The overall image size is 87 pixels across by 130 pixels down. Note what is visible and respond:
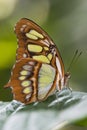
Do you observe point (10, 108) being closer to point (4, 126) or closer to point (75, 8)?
point (4, 126)

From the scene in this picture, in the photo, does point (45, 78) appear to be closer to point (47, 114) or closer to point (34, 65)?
point (34, 65)

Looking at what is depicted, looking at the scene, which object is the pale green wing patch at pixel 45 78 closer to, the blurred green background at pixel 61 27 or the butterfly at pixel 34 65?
the butterfly at pixel 34 65

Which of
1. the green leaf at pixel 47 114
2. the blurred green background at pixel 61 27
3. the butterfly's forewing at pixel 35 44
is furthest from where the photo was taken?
the blurred green background at pixel 61 27

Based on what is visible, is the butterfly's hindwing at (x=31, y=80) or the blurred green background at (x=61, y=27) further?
the blurred green background at (x=61, y=27)

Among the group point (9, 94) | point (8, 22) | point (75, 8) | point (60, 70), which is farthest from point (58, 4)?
point (60, 70)

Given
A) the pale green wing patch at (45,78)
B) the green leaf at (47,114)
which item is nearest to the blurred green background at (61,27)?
the pale green wing patch at (45,78)

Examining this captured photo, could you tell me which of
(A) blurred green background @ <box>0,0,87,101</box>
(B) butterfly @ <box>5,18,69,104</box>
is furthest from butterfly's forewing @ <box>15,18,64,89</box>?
(A) blurred green background @ <box>0,0,87,101</box>

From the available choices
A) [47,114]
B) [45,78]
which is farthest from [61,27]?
[47,114]
